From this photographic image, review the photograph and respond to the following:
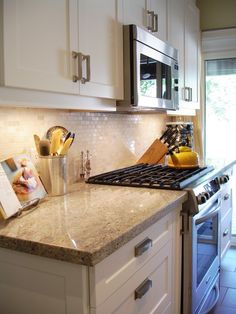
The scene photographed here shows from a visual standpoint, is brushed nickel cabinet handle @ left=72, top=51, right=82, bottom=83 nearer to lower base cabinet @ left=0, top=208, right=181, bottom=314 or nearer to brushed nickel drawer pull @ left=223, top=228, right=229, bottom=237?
lower base cabinet @ left=0, top=208, right=181, bottom=314

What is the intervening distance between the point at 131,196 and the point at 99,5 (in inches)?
36.3

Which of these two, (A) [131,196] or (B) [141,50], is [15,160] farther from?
(B) [141,50]

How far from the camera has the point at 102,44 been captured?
170cm

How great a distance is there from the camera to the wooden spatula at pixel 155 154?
2.59m

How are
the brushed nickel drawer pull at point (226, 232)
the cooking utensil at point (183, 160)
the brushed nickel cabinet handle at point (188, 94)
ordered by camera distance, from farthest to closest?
the brushed nickel cabinet handle at point (188, 94)
the brushed nickel drawer pull at point (226, 232)
the cooking utensil at point (183, 160)

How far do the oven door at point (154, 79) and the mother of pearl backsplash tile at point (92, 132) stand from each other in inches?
14.9

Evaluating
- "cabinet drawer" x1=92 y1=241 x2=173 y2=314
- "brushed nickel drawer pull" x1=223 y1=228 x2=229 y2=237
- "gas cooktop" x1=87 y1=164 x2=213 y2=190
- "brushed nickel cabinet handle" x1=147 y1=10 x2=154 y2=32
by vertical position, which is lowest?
"brushed nickel drawer pull" x1=223 y1=228 x2=229 y2=237

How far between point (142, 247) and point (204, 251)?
92 cm

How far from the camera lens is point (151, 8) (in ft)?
7.24

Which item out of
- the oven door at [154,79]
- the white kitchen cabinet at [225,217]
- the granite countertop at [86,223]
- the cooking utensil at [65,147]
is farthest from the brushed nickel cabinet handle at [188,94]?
the cooking utensil at [65,147]

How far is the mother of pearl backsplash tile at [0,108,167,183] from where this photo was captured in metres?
1.57

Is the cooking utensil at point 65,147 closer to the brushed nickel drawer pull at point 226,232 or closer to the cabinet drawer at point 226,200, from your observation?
the cabinet drawer at point 226,200

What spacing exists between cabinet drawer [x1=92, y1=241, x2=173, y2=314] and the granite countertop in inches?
7.2

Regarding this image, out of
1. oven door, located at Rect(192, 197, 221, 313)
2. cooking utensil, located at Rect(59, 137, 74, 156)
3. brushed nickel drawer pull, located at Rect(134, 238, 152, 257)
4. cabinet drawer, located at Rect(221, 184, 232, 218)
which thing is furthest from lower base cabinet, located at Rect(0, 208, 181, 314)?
cabinet drawer, located at Rect(221, 184, 232, 218)
